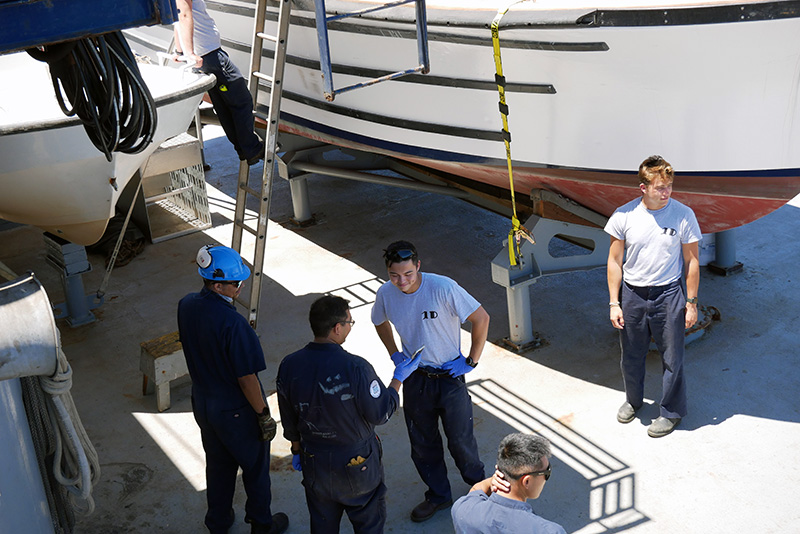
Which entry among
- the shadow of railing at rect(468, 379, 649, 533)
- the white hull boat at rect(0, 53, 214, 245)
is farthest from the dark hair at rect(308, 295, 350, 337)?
the white hull boat at rect(0, 53, 214, 245)

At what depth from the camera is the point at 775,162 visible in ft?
14.1

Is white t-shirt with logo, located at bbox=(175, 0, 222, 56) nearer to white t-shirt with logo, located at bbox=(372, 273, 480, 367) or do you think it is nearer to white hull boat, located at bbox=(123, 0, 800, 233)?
white hull boat, located at bbox=(123, 0, 800, 233)

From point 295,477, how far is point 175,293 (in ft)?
8.26

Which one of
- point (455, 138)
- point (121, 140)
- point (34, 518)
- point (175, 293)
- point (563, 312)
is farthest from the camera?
point (175, 293)

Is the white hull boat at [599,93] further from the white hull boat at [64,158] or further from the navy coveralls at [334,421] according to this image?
the navy coveralls at [334,421]

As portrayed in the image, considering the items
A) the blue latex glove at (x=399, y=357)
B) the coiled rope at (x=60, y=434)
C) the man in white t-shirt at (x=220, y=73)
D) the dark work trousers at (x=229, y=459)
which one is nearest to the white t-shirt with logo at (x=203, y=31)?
the man in white t-shirt at (x=220, y=73)

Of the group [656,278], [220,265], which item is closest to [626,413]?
[656,278]

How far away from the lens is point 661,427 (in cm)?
425

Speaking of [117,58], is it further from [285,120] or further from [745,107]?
[285,120]

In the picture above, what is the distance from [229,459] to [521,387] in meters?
1.84

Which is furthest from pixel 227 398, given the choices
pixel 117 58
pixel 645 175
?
pixel 645 175

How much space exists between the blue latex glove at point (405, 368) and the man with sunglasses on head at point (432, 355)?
0.34 ft

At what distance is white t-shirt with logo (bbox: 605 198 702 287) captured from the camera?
4.05m

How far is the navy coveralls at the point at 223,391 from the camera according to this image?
136 inches
